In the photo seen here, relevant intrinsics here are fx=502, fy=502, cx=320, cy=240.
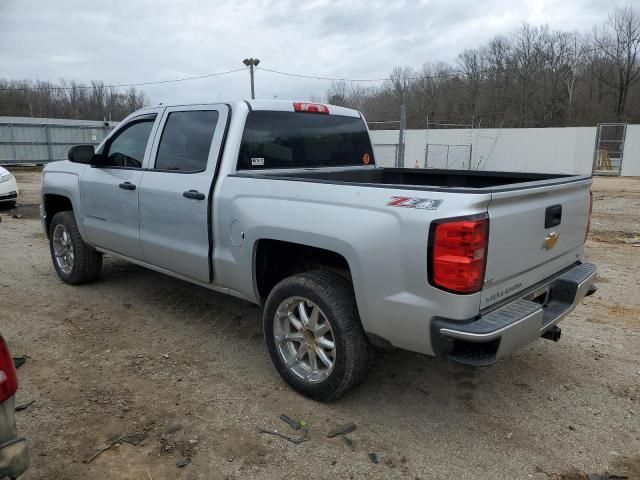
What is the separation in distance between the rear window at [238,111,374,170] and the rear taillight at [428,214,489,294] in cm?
185

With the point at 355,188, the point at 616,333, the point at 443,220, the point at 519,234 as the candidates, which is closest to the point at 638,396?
the point at 616,333

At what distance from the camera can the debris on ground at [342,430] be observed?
296 centimetres

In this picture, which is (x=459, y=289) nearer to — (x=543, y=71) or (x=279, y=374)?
(x=279, y=374)

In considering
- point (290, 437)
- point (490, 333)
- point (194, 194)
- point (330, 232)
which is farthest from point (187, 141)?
point (490, 333)

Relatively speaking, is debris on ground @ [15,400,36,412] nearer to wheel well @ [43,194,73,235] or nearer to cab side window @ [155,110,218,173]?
cab side window @ [155,110,218,173]

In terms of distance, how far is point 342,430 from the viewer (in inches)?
118

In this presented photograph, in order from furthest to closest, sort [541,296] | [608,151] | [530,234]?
[608,151], [541,296], [530,234]

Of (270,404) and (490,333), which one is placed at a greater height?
(490,333)

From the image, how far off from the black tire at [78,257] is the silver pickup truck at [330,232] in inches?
14.8

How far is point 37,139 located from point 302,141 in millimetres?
26023

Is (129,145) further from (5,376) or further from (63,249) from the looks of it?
(5,376)

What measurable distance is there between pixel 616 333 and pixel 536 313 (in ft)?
7.14

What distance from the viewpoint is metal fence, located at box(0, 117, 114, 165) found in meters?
24.7

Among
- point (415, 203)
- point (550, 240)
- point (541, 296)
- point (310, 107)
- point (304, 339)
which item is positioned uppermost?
point (310, 107)
